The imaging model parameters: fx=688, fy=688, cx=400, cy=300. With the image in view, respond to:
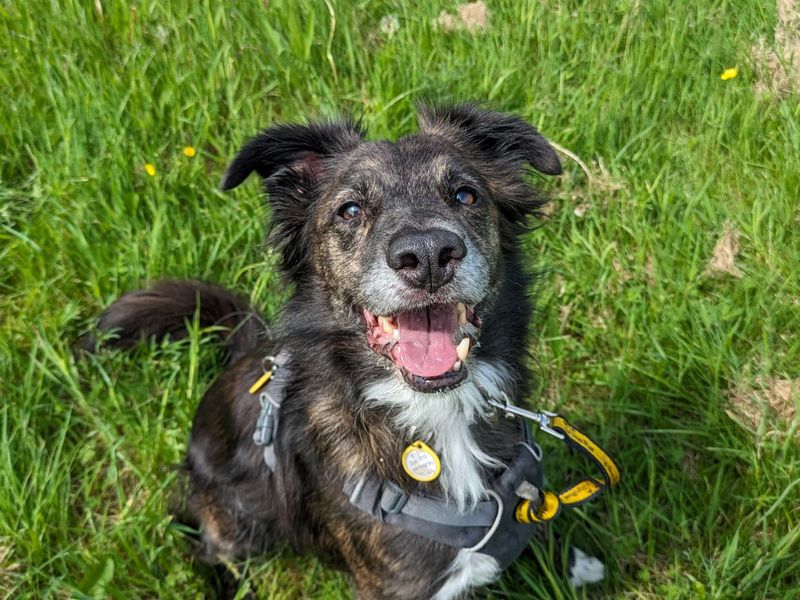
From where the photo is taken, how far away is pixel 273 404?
2488 mm

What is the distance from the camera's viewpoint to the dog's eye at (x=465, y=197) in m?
2.44

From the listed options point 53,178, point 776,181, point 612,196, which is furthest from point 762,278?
point 53,178

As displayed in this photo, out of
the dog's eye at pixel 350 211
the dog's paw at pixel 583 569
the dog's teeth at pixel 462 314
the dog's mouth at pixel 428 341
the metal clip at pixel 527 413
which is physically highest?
the dog's eye at pixel 350 211

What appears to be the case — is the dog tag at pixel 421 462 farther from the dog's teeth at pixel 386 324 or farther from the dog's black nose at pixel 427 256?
the dog's black nose at pixel 427 256

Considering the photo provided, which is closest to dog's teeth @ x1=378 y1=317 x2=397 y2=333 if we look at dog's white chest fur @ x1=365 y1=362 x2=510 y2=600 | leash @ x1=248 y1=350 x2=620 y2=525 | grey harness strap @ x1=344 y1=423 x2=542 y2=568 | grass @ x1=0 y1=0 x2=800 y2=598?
dog's white chest fur @ x1=365 y1=362 x2=510 y2=600

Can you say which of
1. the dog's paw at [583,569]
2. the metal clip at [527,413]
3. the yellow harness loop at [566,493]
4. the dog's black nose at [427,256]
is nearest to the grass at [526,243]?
the dog's paw at [583,569]

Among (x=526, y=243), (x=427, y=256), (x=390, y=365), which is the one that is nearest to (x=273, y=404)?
(x=390, y=365)

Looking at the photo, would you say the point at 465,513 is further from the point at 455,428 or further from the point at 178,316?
the point at 178,316

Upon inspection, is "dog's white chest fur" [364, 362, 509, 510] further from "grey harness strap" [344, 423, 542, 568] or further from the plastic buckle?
the plastic buckle

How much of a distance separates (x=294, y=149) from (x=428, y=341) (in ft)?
3.18

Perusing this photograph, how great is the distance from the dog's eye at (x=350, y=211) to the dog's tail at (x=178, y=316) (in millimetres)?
923

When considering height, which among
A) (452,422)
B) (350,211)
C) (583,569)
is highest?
(350,211)

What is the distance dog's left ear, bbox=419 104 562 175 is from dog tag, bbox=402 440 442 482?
109cm

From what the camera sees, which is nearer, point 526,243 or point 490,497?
point 490,497
